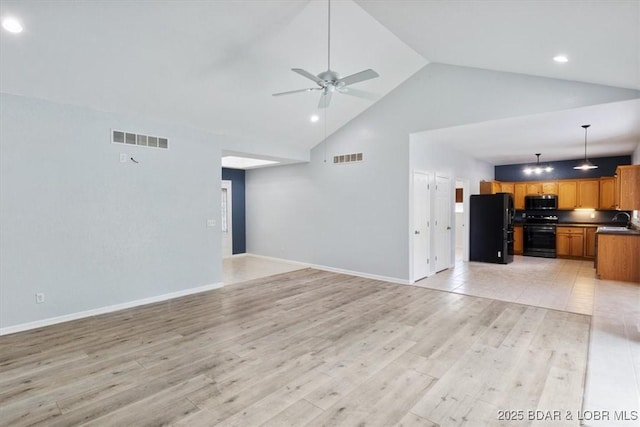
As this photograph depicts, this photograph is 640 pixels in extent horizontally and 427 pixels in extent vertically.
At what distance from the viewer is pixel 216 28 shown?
3580mm

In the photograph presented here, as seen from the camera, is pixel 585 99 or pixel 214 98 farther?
pixel 214 98

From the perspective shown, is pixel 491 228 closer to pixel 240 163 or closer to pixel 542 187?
pixel 542 187

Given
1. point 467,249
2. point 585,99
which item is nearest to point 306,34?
point 585,99

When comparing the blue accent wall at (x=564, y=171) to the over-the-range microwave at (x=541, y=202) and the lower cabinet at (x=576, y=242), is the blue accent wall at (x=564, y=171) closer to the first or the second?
the over-the-range microwave at (x=541, y=202)

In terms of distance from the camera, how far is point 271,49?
4168 millimetres

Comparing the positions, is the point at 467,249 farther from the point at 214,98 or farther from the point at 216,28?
the point at 216,28

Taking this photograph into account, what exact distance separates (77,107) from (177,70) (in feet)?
4.63

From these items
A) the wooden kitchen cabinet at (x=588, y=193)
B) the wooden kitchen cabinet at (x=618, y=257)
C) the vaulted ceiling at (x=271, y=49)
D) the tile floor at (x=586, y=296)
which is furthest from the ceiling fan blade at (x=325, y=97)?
the wooden kitchen cabinet at (x=588, y=193)

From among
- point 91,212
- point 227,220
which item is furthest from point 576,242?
point 91,212

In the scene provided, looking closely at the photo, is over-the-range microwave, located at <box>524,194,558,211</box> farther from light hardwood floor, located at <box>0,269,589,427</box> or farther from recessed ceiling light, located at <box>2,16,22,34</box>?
recessed ceiling light, located at <box>2,16,22,34</box>

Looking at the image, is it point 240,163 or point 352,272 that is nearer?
point 352,272

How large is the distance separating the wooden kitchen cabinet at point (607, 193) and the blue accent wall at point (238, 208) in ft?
30.8

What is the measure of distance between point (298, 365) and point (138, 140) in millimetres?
3937

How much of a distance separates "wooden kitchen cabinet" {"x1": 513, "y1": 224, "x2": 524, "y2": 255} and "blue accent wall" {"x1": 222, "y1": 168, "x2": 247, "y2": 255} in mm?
7791
